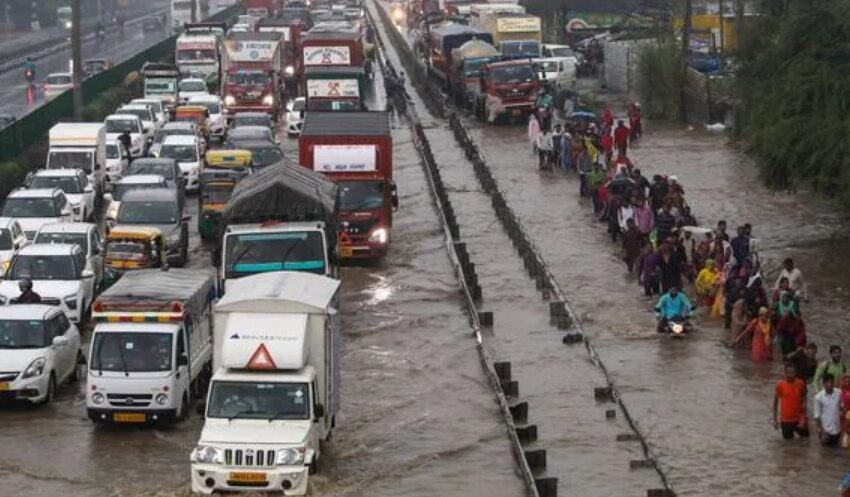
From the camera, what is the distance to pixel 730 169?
50.1 m

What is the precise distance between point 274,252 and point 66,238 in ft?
17.8

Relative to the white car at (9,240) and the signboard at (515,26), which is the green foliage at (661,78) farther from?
the white car at (9,240)

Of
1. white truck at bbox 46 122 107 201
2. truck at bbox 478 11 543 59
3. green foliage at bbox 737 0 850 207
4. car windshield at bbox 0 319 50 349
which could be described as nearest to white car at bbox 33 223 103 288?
car windshield at bbox 0 319 50 349

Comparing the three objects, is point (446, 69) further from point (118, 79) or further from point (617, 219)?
point (617, 219)

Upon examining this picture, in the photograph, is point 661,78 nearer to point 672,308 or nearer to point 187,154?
point 187,154

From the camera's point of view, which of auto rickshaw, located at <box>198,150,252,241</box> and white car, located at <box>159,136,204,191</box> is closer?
auto rickshaw, located at <box>198,150,252,241</box>

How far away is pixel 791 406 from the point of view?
2338 centimetres

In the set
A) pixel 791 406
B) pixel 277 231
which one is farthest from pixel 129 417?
pixel 791 406

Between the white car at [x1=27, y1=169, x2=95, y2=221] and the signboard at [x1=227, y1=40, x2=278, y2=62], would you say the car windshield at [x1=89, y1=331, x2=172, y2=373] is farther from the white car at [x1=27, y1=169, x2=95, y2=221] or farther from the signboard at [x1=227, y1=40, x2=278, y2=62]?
the signboard at [x1=227, y1=40, x2=278, y2=62]

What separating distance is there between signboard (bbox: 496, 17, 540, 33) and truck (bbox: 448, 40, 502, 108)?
6.78 m

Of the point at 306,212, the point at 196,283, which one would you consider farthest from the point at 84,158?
the point at 196,283

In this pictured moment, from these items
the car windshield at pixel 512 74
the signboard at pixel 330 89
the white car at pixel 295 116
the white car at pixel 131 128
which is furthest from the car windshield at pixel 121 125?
the car windshield at pixel 512 74

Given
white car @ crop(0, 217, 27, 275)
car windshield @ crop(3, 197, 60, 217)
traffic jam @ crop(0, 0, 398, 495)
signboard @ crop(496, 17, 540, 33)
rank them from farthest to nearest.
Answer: signboard @ crop(496, 17, 540, 33), car windshield @ crop(3, 197, 60, 217), white car @ crop(0, 217, 27, 275), traffic jam @ crop(0, 0, 398, 495)

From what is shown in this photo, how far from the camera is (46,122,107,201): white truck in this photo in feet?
144
